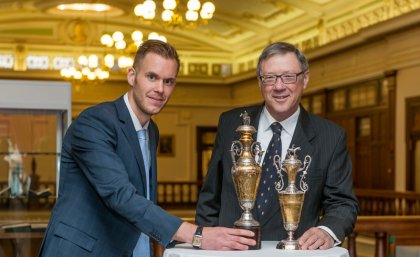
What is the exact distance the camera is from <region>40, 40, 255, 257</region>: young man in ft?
9.87

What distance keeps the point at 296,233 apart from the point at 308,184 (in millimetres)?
Answer: 212

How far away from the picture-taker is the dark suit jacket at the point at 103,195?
301cm

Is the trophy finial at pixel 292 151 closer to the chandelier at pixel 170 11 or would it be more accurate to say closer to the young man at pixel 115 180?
the young man at pixel 115 180

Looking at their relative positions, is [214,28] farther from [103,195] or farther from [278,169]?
[103,195]

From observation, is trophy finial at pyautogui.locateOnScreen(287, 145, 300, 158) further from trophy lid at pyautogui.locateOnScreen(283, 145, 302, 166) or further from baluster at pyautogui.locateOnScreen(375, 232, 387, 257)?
baluster at pyautogui.locateOnScreen(375, 232, 387, 257)

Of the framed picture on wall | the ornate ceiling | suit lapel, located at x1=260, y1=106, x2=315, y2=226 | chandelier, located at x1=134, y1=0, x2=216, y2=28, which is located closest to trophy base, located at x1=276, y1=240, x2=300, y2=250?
suit lapel, located at x1=260, y1=106, x2=315, y2=226

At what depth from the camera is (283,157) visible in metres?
3.47

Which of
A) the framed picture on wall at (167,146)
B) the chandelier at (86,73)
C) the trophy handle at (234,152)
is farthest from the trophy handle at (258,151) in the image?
the framed picture on wall at (167,146)

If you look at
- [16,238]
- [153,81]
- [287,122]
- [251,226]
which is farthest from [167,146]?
[251,226]

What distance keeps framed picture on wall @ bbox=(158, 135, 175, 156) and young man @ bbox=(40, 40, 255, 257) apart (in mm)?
21034

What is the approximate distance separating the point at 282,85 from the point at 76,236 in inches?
39.7

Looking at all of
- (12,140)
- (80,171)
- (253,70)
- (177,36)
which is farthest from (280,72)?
(177,36)

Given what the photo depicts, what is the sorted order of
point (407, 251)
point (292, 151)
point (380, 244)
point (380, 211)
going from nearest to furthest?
point (292, 151), point (380, 244), point (407, 251), point (380, 211)

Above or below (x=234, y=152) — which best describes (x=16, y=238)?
below
